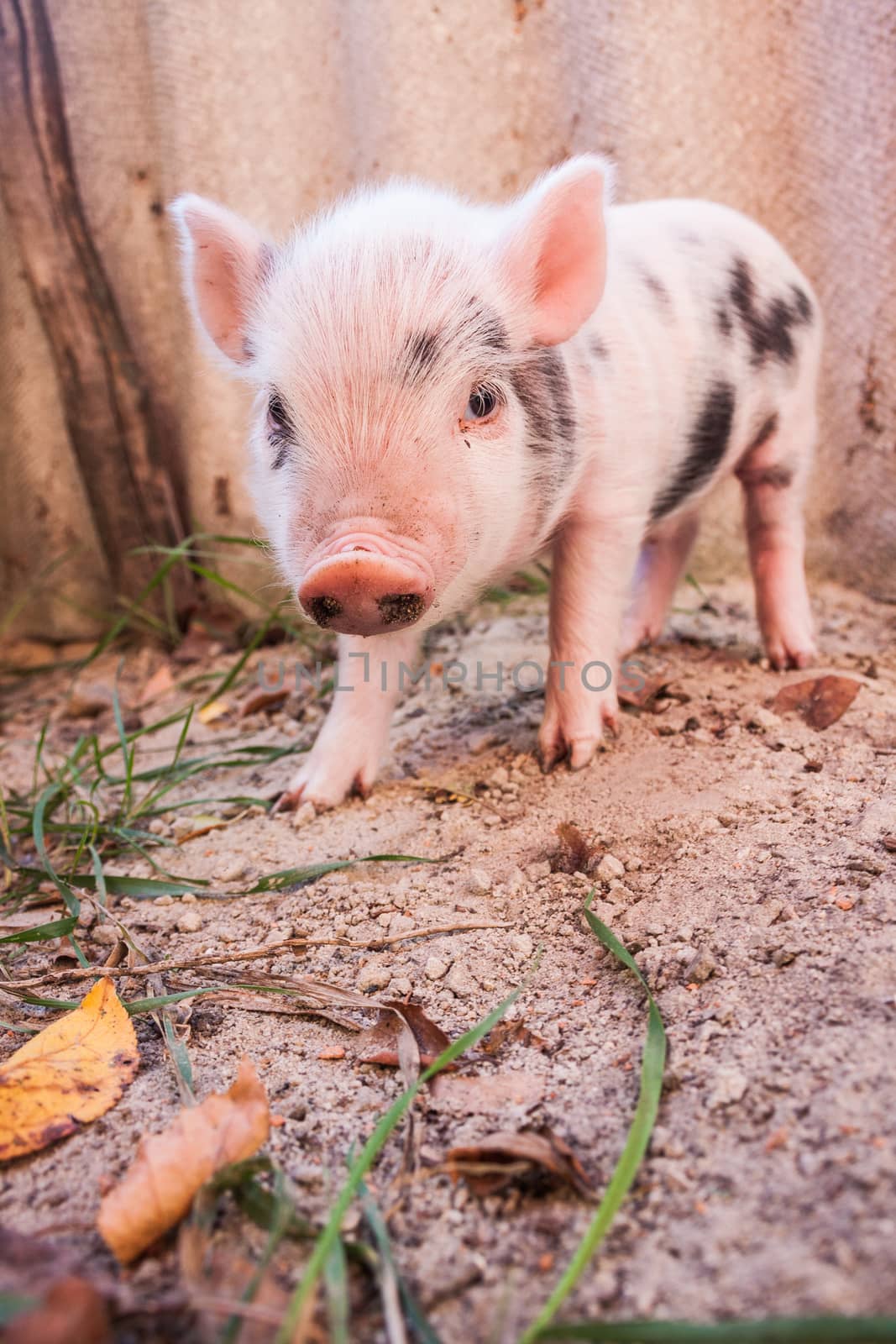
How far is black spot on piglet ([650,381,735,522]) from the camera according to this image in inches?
100.0

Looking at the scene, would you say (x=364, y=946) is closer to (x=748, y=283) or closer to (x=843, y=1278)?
(x=843, y=1278)

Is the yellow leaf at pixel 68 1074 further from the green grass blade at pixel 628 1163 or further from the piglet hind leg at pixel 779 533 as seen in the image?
the piglet hind leg at pixel 779 533

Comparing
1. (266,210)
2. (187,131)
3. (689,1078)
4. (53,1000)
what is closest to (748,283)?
(266,210)

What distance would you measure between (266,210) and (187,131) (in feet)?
1.09

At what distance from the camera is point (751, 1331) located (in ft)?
2.79

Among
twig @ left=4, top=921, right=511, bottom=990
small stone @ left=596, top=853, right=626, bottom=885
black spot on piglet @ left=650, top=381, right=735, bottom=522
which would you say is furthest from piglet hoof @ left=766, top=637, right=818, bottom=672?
twig @ left=4, top=921, right=511, bottom=990

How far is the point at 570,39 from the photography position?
10.6 feet

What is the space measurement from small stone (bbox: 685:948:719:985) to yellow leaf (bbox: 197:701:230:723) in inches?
76.4

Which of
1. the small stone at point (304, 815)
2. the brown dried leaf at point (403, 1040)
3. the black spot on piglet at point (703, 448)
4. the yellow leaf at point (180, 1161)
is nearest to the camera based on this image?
the yellow leaf at point (180, 1161)

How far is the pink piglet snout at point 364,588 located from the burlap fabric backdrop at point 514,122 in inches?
83.7

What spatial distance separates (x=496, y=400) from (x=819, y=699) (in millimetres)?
1081

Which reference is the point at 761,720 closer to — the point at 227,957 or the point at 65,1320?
the point at 227,957

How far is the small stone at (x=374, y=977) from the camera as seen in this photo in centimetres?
164

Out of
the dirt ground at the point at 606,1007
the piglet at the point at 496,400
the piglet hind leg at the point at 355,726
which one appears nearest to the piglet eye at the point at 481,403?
the piglet at the point at 496,400
